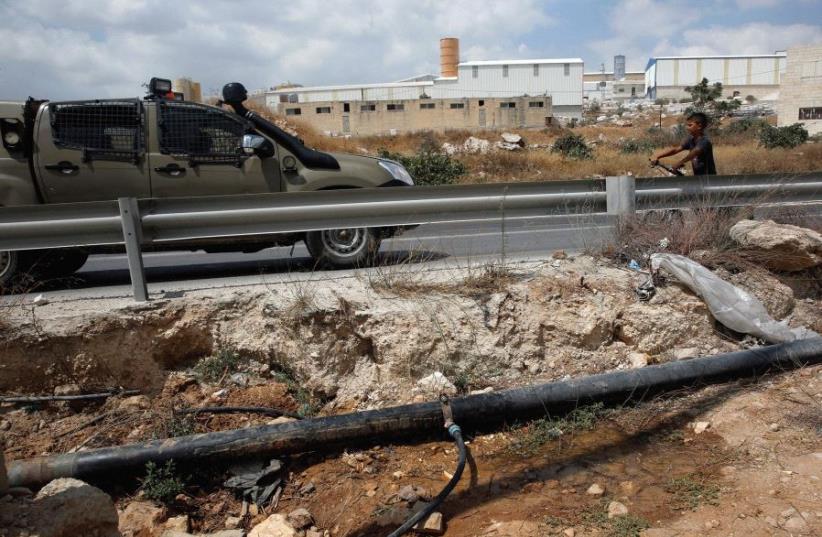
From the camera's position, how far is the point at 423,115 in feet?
173

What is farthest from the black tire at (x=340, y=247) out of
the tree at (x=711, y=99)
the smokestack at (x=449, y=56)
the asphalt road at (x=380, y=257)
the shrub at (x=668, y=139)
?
the smokestack at (x=449, y=56)

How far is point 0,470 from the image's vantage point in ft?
8.51

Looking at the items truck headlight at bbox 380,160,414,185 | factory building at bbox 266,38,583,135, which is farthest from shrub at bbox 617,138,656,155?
truck headlight at bbox 380,160,414,185

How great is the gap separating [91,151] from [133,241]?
229 centimetres

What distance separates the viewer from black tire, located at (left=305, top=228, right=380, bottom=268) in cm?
574

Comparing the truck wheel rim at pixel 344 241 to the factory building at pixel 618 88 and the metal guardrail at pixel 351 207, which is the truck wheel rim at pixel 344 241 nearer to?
the metal guardrail at pixel 351 207

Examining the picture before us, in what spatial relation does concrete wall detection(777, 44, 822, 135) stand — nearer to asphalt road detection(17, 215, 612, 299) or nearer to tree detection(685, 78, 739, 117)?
tree detection(685, 78, 739, 117)

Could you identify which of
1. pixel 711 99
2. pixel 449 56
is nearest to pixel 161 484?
pixel 711 99

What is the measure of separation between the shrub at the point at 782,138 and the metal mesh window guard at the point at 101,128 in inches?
1336

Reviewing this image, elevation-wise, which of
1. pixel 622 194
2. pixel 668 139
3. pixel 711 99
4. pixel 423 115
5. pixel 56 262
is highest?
pixel 423 115

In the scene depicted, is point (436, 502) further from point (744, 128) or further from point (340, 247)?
point (744, 128)

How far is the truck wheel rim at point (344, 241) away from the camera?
5781mm

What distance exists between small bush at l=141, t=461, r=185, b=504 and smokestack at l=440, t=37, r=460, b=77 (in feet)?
232

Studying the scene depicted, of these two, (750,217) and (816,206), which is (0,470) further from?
(816,206)
